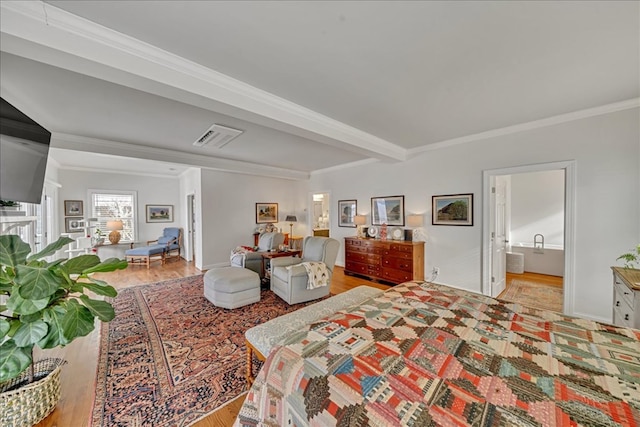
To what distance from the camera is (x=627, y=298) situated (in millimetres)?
1996

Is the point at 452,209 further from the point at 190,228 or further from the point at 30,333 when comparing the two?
the point at 190,228

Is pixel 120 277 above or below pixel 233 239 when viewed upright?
below

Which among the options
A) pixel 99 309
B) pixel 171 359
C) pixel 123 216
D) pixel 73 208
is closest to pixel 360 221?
pixel 171 359

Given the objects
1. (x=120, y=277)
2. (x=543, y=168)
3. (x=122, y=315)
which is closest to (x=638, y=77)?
(x=543, y=168)

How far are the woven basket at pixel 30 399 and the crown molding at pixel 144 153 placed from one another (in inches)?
127

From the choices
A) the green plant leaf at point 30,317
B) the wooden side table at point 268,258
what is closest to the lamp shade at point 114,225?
the wooden side table at point 268,258

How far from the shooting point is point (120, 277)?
5.16 meters

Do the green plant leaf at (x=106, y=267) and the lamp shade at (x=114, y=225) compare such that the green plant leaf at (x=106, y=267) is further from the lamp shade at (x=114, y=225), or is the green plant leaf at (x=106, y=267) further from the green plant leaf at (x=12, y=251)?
the lamp shade at (x=114, y=225)

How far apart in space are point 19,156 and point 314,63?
2117 mm

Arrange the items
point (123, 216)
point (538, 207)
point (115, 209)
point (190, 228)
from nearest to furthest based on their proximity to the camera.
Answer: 1. point (538, 207)
2. point (190, 228)
3. point (115, 209)
4. point (123, 216)

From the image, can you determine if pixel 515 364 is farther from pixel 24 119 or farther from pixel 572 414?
pixel 24 119

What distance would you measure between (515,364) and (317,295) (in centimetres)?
290

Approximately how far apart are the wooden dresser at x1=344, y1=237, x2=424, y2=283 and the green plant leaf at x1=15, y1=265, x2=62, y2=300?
13.8 feet

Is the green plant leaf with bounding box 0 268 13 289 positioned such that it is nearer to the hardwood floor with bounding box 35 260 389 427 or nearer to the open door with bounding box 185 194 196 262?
the hardwood floor with bounding box 35 260 389 427
